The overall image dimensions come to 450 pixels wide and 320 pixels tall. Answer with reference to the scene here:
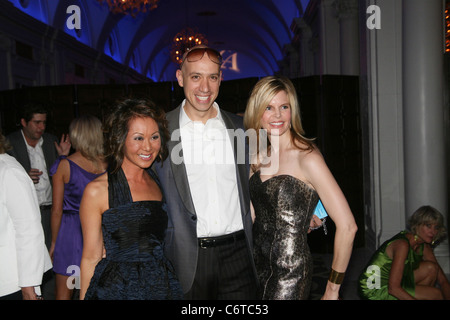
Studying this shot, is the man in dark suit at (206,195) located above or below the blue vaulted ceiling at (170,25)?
below

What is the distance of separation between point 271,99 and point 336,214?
0.79 meters

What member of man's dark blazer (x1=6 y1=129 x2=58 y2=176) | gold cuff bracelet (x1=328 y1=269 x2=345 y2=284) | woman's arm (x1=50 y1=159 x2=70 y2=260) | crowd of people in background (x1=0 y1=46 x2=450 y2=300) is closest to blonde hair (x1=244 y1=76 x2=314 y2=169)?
crowd of people in background (x1=0 y1=46 x2=450 y2=300)

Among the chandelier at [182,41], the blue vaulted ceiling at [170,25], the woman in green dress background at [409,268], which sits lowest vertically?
the woman in green dress background at [409,268]

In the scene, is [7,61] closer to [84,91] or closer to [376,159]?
[84,91]

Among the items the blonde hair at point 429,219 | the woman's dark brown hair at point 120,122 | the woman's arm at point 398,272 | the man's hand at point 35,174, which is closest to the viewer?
the woman's dark brown hair at point 120,122

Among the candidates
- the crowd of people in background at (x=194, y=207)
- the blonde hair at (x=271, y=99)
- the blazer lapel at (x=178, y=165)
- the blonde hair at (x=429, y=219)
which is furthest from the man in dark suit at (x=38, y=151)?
the blonde hair at (x=429, y=219)

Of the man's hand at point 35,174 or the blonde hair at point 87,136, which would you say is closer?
the blonde hair at point 87,136

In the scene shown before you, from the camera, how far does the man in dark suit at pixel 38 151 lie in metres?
5.09

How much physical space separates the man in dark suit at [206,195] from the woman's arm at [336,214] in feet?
1.64

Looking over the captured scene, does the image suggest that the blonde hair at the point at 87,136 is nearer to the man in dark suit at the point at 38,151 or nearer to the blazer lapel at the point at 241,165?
the man in dark suit at the point at 38,151

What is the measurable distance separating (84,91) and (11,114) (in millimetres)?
1621

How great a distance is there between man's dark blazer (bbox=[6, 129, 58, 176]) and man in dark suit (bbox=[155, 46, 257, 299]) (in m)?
3.16

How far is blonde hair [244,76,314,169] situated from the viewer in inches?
103

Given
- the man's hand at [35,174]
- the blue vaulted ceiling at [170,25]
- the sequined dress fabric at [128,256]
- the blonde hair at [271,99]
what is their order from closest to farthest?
the sequined dress fabric at [128,256] → the blonde hair at [271,99] → the man's hand at [35,174] → the blue vaulted ceiling at [170,25]
